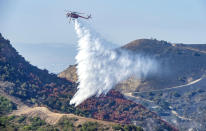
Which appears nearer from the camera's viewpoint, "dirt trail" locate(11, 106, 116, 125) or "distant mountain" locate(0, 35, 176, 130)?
"dirt trail" locate(11, 106, 116, 125)

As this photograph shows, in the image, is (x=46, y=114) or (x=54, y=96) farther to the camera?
(x=54, y=96)

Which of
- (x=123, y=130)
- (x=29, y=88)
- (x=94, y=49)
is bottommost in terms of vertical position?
(x=123, y=130)

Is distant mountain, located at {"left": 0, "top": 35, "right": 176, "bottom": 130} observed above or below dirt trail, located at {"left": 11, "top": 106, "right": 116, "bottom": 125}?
above

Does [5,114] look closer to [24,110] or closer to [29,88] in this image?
[24,110]

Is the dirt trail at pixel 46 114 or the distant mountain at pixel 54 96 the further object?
the distant mountain at pixel 54 96

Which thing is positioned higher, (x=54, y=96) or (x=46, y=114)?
(x=54, y=96)

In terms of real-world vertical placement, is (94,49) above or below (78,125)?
above

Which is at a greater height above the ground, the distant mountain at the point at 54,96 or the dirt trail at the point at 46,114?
the distant mountain at the point at 54,96

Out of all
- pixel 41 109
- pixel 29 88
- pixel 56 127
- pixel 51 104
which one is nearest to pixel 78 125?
pixel 56 127
